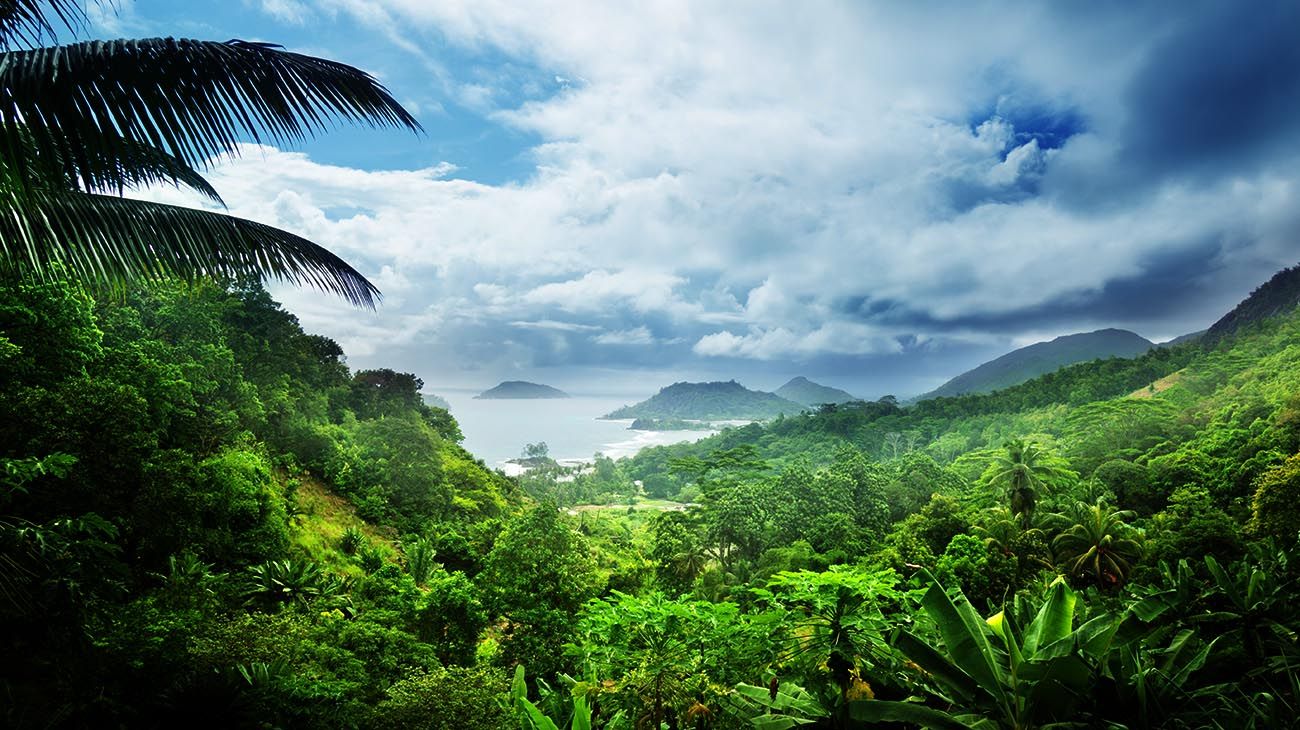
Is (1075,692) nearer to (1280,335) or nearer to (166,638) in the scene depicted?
(166,638)

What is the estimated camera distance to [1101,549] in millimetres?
17172

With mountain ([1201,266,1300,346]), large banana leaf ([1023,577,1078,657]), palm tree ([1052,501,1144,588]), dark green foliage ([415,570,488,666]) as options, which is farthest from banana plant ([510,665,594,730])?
mountain ([1201,266,1300,346])

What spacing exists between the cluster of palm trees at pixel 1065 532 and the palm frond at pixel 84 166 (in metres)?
21.8

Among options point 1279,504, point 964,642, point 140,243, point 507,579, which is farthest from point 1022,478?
point 140,243

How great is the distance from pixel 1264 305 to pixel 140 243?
313ft

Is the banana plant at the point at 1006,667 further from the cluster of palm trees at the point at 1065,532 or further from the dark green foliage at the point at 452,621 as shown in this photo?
the cluster of palm trees at the point at 1065,532

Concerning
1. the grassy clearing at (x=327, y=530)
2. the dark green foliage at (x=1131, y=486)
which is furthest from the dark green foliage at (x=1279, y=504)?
the grassy clearing at (x=327, y=530)

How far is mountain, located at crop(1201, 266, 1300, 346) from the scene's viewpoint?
57938 millimetres

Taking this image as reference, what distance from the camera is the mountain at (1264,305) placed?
57938 millimetres

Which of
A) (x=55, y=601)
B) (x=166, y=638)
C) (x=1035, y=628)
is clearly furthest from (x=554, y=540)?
(x=1035, y=628)

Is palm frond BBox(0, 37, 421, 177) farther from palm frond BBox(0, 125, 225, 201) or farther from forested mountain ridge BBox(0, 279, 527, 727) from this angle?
forested mountain ridge BBox(0, 279, 527, 727)

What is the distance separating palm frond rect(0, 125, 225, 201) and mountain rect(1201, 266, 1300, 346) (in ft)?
271

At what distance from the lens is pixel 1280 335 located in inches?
1866

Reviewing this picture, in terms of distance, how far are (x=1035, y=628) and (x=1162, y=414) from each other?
163 ft
